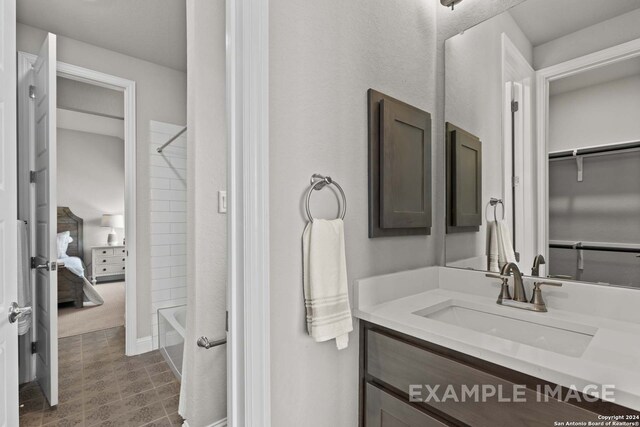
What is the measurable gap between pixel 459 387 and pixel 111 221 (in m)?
6.33

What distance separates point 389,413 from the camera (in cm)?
104

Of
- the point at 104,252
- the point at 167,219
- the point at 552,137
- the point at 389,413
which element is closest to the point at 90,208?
the point at 104,252

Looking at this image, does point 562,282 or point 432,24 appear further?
point 432,24

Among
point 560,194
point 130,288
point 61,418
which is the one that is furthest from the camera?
point 130,288

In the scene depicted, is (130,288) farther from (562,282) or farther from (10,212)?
(562,282)

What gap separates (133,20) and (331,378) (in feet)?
9.35

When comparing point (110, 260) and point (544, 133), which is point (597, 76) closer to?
point (544, 133)

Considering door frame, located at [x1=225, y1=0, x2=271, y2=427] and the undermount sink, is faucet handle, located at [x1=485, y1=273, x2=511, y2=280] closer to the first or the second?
the undermount sink

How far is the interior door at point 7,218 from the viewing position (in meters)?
1.07

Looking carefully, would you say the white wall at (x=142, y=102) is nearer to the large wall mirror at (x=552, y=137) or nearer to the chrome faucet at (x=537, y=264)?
the large wall mirror at (x=552, y=137)

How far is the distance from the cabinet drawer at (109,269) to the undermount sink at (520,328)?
6028mm

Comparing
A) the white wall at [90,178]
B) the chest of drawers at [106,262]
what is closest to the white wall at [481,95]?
the chest of drawers at [106,262]

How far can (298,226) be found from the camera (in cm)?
104

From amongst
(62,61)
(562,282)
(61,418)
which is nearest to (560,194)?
(562,282)
